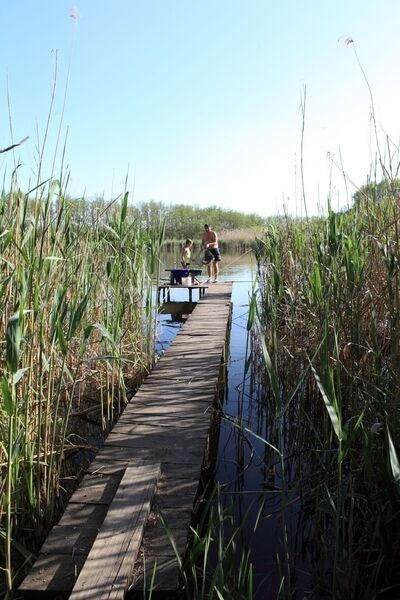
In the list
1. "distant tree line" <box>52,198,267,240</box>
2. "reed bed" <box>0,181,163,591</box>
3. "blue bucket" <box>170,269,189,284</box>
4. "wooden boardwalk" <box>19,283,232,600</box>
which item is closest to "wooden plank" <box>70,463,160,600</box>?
"wooden boardwalk" <box>19,283,232,600</box>

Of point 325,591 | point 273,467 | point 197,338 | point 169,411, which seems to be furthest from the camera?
point 197,338

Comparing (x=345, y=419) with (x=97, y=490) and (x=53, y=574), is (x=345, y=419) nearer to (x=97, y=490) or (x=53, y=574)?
(x=97, y=490)

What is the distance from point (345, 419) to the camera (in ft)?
10.1

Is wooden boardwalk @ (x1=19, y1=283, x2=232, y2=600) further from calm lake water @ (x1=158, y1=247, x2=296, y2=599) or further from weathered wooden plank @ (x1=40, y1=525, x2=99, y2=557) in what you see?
calm lake water @ (x1=158, y1=247, x2=296, y2=599)

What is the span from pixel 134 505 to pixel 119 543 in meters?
0.25

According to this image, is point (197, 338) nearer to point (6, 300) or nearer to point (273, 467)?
point (273, 467)

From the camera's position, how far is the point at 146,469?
244 cm

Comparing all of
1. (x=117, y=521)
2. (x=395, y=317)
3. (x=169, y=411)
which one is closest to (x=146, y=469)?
(x=117, y=521)

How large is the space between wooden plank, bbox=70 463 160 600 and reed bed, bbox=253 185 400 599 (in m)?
0.55

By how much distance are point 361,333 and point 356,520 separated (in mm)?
870

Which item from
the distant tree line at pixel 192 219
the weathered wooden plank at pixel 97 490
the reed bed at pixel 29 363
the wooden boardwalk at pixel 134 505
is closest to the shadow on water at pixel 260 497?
the wooden boardwalk at pixel 134 505

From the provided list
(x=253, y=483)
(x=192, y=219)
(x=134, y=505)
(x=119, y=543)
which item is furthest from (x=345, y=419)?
(x=192, y=219)

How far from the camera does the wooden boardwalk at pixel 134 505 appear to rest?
5.74 ft

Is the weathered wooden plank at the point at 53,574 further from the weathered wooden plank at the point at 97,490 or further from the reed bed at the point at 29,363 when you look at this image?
the weathered wooden plank at the point at 97,490
